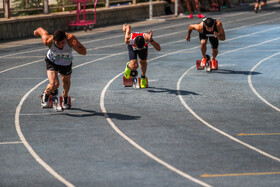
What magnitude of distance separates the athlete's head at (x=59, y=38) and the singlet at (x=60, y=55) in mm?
136

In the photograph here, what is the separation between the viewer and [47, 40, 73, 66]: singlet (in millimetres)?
12023

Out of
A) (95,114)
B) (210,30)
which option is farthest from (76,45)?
(210,30)

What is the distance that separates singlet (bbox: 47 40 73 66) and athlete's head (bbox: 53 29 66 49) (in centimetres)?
14

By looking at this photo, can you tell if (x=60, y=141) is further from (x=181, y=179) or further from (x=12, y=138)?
(x=181, y=179)

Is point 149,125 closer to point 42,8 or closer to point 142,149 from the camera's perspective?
point 142,149

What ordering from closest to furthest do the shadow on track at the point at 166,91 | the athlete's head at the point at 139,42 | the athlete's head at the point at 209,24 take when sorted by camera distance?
the athlete's head at the point at 139,42
the shadow on track at the point at 166,91
the athlete's head at the point at 209,24

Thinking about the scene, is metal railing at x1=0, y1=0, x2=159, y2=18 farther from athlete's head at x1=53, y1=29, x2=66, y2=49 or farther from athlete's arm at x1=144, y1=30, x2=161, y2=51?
athlete's head at x1=53, y1=29, x2=66, y2=49

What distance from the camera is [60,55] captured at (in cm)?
1209

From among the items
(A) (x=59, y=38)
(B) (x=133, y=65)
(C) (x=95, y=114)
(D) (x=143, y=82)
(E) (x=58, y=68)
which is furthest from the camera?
(D) (x=143, y=82)

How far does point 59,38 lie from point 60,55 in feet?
1.65

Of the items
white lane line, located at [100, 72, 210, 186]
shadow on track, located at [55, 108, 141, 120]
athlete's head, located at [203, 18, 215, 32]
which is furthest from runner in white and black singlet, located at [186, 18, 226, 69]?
shadow on track, located at [55, 108, 141, 120]

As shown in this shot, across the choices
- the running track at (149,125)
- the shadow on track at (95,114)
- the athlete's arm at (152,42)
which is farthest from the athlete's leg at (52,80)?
the athlete's arm at (152,42)

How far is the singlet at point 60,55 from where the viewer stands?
12.0 meters

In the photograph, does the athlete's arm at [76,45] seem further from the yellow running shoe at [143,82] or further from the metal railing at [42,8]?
the metal railing at [42,8]
